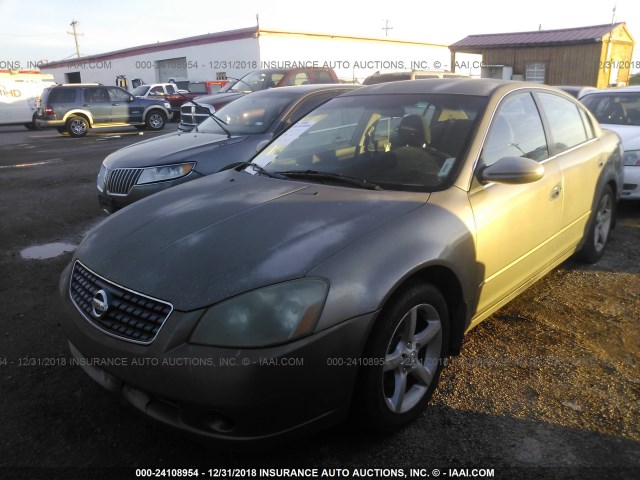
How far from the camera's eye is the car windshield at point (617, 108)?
22.3 ft

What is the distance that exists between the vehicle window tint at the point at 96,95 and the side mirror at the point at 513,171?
722 inches

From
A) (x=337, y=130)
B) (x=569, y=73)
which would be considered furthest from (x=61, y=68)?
(x=337, y=130)

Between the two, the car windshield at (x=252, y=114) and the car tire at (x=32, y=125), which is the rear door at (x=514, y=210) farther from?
the car tire at (x=32, y=125)

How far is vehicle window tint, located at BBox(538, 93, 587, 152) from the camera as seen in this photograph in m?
3.71

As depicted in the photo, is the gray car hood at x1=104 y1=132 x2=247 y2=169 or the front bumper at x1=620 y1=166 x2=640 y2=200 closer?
the gray car hood at x1=104 y1=132 x2=247 y2=169

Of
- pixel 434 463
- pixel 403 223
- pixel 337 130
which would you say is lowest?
pixel 434 463

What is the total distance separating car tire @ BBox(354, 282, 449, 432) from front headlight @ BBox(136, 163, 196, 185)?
11.7 feet

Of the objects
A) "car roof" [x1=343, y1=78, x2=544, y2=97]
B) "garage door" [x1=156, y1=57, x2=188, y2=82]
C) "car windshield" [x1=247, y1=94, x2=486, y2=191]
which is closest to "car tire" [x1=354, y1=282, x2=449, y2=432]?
"car windshield" [x1=247, y1=94, x2=486, y2=191]

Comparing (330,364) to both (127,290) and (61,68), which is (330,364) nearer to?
(127,290)

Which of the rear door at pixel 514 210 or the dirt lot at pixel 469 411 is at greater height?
the rear door at pixel 514 210

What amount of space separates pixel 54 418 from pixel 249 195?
1.53m

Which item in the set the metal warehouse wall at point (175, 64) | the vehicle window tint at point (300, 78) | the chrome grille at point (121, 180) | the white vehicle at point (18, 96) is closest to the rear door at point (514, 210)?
the chrome grille at point (121, 180)

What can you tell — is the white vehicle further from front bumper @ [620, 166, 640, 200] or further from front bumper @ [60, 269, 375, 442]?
front bumper @ [60, 269, 375, 442]

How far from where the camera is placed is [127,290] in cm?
219
